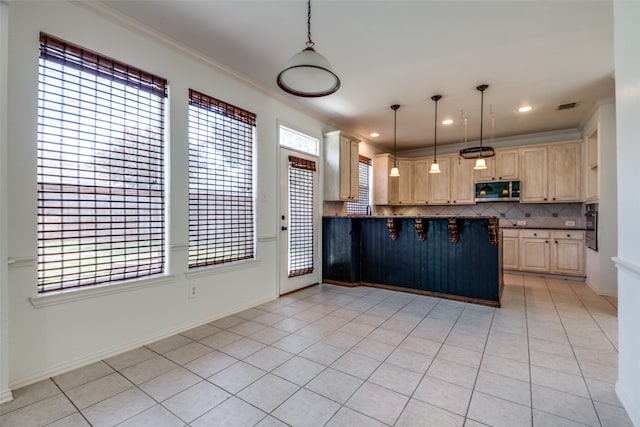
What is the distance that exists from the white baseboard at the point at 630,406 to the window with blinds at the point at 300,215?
3502 mm

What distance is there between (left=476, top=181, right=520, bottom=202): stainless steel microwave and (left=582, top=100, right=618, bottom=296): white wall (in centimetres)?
152

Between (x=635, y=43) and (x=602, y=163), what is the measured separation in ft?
12.0

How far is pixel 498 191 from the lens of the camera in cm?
600

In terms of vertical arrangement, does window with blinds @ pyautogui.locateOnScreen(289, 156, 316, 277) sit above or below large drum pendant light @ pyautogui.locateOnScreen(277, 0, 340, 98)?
below

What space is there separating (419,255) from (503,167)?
3258 millimetres

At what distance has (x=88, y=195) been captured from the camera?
2.30 meters

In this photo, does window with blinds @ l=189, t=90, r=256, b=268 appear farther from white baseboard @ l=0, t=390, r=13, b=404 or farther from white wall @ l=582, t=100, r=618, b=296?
white wall @ l=582, t=100, r=618, b=296

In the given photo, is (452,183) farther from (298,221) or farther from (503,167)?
(298,221)

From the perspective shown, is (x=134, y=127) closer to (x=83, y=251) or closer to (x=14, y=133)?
(x=14, y=133)

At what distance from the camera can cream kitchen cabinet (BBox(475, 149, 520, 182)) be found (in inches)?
232

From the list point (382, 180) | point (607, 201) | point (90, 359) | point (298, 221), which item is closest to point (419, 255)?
point (298, 221)

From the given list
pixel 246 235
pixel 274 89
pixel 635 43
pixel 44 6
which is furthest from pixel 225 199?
pixel 635 43

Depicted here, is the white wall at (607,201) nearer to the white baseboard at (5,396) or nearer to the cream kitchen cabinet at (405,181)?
the cream kitchen cabinet at (405,181)

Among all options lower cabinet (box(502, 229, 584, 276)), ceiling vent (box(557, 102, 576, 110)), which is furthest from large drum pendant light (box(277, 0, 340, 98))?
lower cabinet (box(502, 229, 584, 276))
